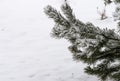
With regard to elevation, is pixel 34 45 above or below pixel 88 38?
above

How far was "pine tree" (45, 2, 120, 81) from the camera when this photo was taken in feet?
8.75

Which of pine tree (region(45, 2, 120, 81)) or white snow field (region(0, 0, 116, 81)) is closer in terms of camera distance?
pine tree (region(45, 2, 120, 81))

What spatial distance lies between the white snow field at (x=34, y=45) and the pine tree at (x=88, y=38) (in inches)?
57.6

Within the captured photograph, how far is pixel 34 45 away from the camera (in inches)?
223

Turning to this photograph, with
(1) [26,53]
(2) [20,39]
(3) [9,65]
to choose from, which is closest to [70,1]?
(2) [20,39]

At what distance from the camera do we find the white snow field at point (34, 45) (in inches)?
182

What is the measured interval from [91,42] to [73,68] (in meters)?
2.04

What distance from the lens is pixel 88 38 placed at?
8.94 ft

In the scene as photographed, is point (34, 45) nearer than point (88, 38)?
No

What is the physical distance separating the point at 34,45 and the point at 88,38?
304cm

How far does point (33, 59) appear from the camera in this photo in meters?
5.10

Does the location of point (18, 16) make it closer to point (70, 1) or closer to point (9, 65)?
point (70, 1)

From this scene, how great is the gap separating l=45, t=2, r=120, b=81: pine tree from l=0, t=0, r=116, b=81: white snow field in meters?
1.46

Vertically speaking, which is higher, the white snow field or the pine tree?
the white snow field
